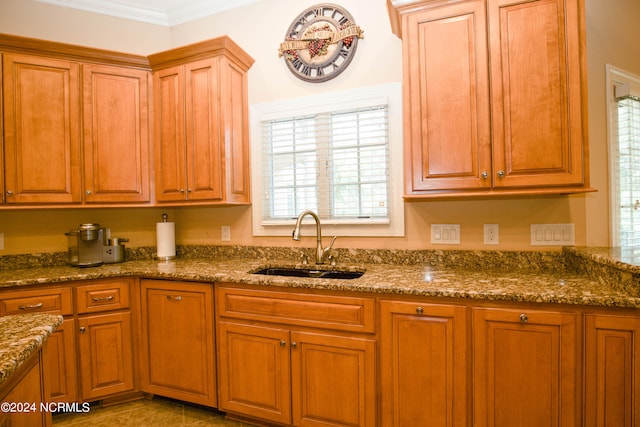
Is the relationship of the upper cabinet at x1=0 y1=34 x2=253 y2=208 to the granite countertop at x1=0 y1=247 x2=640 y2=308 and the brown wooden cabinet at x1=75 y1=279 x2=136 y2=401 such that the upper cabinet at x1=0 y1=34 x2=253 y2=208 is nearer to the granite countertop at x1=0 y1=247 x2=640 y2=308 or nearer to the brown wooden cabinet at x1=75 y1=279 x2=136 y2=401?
the granite countertop at x1=0 y1=247 x2=640 y2=308

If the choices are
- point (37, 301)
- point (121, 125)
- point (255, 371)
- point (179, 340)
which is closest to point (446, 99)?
point (255, 371)

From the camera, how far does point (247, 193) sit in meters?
2.63

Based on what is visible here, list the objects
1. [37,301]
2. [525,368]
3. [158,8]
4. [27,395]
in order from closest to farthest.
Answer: [27,395] < [525,368] < [37,301] < [158,8]

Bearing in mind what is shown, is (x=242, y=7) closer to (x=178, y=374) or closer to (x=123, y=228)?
(x=123, y=228)

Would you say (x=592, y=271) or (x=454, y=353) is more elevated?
(x=592, y=271)

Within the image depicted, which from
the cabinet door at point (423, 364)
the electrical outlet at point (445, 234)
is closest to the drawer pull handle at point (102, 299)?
the cabinet door at point (423, 364)

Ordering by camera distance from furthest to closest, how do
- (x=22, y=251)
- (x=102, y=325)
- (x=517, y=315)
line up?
(x=22, y=251)
(x=102, y=325)
(x=517, y=315)

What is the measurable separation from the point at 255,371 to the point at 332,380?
47 centimetres

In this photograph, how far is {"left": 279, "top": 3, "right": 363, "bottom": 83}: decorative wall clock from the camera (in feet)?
7.73

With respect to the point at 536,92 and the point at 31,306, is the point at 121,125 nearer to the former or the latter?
the point at 31,306

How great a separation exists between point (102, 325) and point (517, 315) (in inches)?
94.4

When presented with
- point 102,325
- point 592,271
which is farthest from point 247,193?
point 592,271

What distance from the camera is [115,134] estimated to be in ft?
8.14

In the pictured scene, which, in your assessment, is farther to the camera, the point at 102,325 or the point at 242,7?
the point at 242,7
